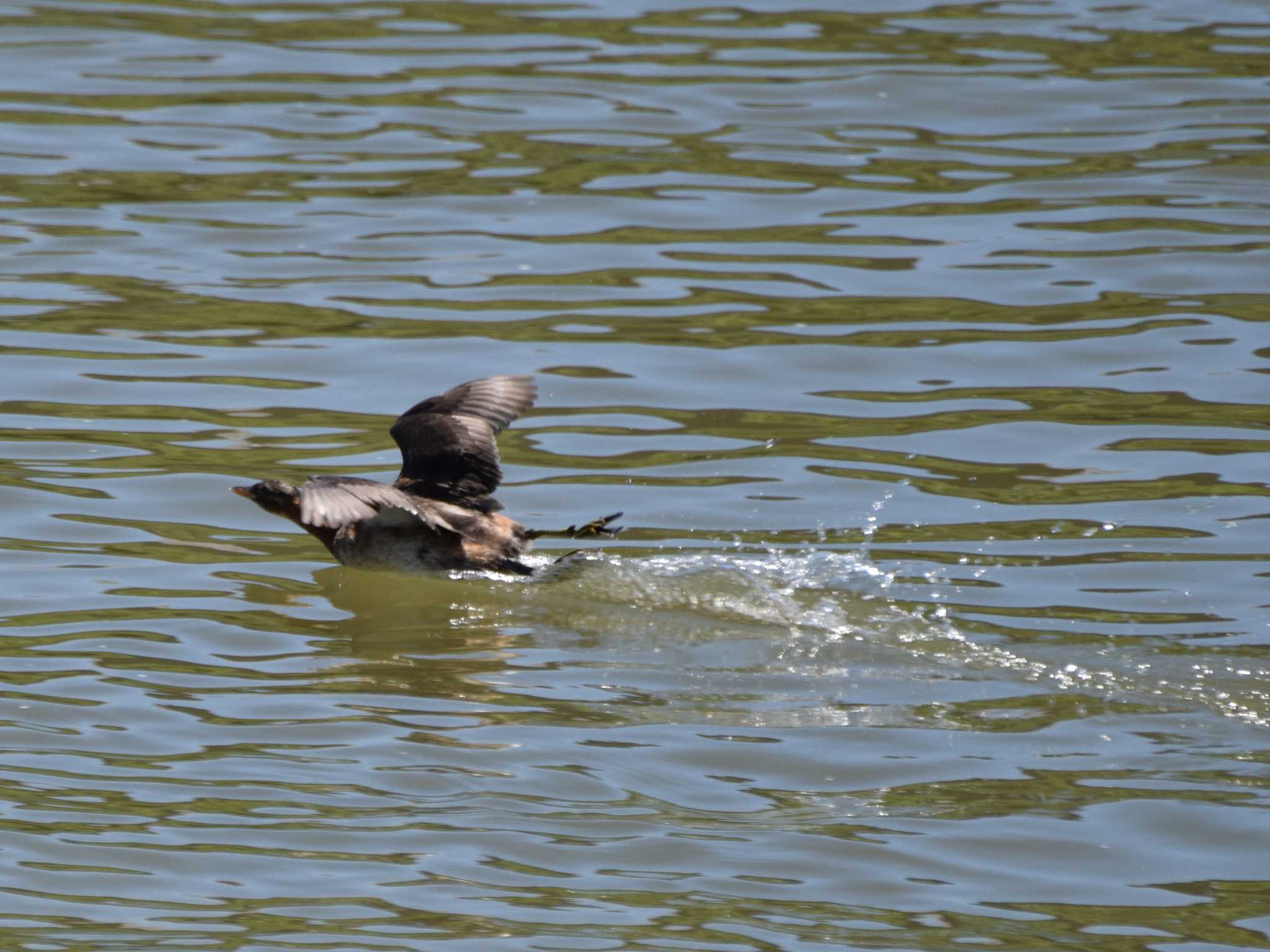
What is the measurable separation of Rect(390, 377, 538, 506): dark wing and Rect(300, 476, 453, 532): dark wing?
0.67m

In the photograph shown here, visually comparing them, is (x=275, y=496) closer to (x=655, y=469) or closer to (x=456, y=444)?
(x=456, y=444)

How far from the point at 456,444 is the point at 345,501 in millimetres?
1438

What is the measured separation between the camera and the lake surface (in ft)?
19.9

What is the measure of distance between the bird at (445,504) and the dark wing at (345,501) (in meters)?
0.26

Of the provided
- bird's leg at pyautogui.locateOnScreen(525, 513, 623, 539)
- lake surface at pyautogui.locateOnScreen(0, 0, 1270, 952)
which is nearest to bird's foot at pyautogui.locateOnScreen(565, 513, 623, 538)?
bird's leg at pyautogui.locateOnScreen(525, 513, 623, 539)

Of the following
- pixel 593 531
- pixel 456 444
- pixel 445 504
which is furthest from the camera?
pixel 456 444

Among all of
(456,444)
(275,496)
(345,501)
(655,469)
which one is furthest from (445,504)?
(655,469)

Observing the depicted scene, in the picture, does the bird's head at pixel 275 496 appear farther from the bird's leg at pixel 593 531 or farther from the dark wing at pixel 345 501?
the bird's leg at pixel 593 531

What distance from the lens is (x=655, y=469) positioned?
401 inches

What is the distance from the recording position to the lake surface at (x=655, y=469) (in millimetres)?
6070

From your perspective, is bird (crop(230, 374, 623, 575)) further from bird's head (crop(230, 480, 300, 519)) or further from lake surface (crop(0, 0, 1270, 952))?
lake surface (crop(0, 0, 1270, 952))

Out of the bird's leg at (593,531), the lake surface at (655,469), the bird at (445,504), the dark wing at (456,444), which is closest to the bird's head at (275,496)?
the bird at (445,504)

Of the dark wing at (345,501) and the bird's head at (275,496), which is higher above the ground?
the dark wing at (345,501)

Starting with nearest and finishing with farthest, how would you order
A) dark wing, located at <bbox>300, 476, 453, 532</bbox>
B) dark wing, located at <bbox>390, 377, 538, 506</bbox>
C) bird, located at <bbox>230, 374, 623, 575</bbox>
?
dark wing, located at <bbox>300, 476, 453, 532</bbox> < bird, located at <bbox>230, 374, 623, 575</bbox> < dark wing, located at <bbox>390, 377, 538, 506</bbox>
